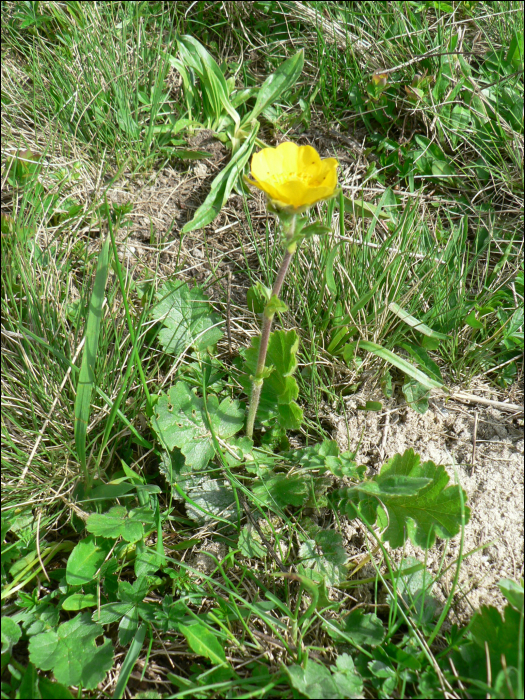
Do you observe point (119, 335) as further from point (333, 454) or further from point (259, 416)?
point (333, 454)

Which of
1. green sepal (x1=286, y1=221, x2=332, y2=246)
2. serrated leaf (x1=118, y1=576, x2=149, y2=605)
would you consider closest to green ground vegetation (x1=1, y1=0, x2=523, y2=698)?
serrated leaf (x1=118, y1=576, x2=149, y2=605)

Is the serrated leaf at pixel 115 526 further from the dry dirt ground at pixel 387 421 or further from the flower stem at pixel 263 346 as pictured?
the dry dirt ground at pixel 387 421

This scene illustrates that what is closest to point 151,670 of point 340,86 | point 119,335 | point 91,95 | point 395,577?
point 395,577

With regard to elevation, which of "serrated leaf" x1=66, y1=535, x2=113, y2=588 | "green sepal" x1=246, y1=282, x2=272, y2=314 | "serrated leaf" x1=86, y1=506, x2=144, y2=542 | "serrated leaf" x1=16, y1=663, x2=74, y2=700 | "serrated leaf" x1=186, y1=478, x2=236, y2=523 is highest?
"green sepal" x1=246, y1=282, x2=272, y2=314

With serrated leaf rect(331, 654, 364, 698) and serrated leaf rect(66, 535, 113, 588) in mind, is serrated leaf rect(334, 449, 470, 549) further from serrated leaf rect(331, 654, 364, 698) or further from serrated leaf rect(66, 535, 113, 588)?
serrated leaf rect(66, 535, 113, 588)

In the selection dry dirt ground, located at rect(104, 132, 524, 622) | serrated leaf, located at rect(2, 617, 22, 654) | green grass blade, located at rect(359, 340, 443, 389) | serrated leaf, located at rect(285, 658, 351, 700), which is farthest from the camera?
green grass blade, located at rect(359, 340, 443, 389)

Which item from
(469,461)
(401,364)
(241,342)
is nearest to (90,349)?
(241,342)

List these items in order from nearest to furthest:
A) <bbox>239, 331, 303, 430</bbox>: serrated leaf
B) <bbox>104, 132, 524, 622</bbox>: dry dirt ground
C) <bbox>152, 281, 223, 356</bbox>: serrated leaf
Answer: <bbox>104, 132, 524, 622</bbox>: dry dirt ground
<bbox>239, 331, 303, 430</bbox>: serrated leaf
<bbox>152, 281, 223, 356</bbox>: serrated leaf
